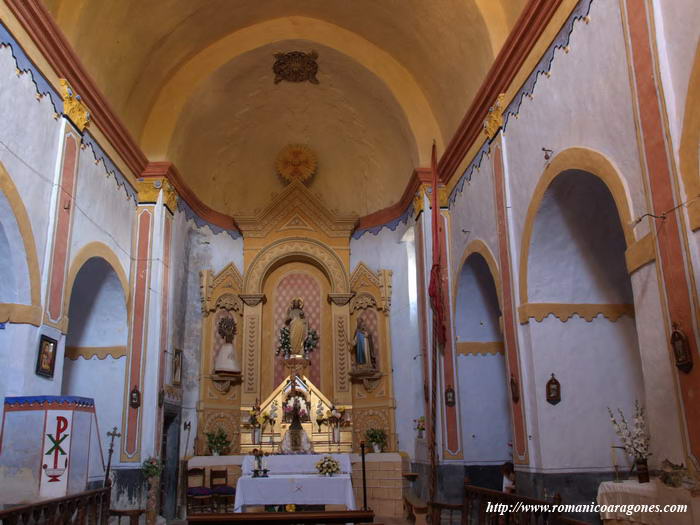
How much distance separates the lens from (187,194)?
13.8 m

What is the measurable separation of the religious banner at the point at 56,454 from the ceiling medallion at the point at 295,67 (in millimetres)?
9404

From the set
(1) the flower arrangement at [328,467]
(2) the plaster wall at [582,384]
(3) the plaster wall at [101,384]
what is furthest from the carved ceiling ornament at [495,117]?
(3) the plaster wall at [101,384]

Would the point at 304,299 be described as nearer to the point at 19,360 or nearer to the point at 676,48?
the point at 19,360

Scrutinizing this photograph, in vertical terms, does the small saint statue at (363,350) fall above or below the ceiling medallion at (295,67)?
below

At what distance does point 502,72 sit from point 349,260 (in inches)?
279

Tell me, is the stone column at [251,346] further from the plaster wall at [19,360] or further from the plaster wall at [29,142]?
the plaster wall at [29,142]

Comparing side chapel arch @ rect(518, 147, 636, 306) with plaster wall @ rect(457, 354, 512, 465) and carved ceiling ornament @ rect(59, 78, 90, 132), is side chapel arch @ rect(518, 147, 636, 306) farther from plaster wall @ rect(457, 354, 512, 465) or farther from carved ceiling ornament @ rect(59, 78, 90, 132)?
carved ceiling ornament @ rect(59, 78, 90, 132)

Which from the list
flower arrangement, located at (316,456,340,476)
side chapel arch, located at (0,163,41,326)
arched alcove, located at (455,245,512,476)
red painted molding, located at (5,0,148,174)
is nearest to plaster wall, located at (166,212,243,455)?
red painted molding, located at (5,0,148,174)

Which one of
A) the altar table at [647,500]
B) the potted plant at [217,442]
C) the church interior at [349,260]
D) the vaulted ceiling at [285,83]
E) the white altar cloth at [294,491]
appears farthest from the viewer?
the potted plant at [217,442]

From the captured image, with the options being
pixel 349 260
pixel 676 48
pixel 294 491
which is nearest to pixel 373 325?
pixel 349 260

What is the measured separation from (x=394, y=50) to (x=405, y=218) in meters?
3.65

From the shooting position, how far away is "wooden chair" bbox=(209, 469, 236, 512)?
11766 millimetres

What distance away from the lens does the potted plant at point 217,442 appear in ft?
43.2

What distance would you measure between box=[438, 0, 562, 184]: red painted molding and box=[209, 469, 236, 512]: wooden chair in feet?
23.3
